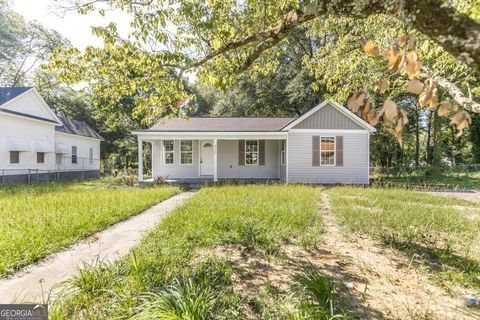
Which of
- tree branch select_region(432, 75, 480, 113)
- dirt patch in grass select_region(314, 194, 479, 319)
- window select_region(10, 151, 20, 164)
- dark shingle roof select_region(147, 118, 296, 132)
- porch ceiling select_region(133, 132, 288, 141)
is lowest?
dirt patch in grass select_region(314, 194, 479, 319)

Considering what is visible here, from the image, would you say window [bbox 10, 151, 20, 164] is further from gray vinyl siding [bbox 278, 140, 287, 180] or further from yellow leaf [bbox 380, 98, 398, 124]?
yellow leaf [bbox 380, 98, 398, 124]

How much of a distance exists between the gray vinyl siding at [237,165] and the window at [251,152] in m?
0.29

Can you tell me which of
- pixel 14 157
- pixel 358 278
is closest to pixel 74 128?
pixel 14 157

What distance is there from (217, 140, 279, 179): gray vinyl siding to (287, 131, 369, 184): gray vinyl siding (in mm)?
1802

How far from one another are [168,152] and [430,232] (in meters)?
12.6

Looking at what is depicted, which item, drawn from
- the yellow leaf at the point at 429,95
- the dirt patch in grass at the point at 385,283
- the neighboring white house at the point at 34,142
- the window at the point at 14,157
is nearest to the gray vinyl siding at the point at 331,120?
the dirt patch in grass at the point at 385,283

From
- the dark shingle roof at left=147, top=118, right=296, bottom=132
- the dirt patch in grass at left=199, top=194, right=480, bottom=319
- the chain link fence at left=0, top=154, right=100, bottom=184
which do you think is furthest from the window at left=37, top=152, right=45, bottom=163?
the dirt patch in grass at left=199, top=194, right=480, bottom=319

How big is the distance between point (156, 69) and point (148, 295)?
293cm

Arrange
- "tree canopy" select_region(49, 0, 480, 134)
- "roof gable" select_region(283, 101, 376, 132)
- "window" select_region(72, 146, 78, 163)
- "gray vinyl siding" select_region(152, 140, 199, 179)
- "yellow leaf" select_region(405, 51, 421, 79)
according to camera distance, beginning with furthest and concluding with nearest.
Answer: "window" select_region(72, 146, 78, 163) → "gray vinyl siding" select_region(152, 140, 199, 179) → "roof gable" select_region(283, 101, 376, 132) → "tree canopy" select_region(49, 0, 480, 134) → "yellow leaf" select_region(405, 51, 421, 79)

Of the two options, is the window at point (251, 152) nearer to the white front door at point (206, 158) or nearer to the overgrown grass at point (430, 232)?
the white front door at point (206, 158)

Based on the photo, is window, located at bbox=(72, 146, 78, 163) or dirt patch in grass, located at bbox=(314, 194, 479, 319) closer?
dirt patch in grass, located at bbox=(314, 194, 479, 319)

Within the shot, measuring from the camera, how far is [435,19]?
1.42 metres

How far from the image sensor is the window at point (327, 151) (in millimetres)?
13297

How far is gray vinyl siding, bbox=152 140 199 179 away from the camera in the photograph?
1473 cm
